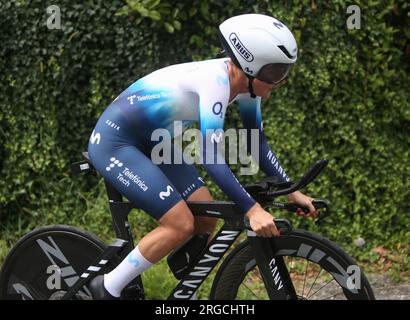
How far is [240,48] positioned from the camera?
3793 millimetres

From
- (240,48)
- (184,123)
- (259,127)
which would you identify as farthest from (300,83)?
(240,48)

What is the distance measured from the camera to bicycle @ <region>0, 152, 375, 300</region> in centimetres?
379

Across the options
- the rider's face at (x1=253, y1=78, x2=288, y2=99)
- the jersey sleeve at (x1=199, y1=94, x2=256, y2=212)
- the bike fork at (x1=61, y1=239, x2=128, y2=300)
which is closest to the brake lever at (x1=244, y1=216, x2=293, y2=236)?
the jersey sleeve at (x1=199, y1=94, x2=256, y2=212)

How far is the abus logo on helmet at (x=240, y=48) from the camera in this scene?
3.77 meters

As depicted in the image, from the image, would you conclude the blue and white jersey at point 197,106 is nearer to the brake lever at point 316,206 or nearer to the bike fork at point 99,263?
the brake lever at point 316,206

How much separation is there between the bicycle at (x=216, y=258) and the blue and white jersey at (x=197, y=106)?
0.82 ft

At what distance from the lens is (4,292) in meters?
4.69

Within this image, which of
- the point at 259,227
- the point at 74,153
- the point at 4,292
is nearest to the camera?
the point at 259,227

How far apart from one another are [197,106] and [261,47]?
0.47 m

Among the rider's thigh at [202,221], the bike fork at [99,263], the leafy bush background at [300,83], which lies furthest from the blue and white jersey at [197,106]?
the leafy bush background at [300,83]
